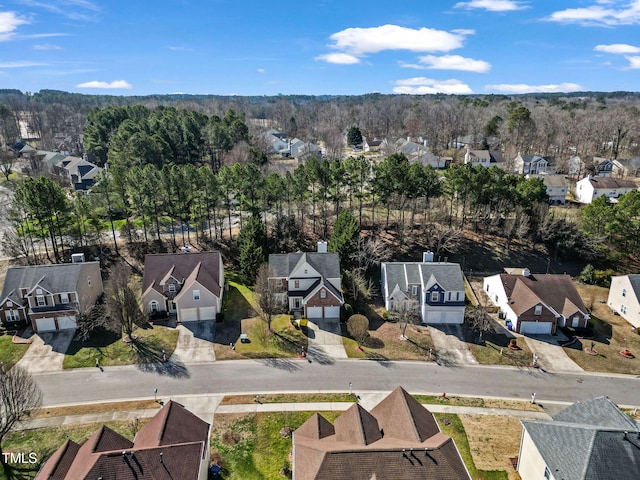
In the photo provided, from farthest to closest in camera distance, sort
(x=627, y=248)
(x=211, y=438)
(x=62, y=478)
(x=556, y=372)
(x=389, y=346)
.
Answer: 1. (x=627, y=248)
2. (x=389, y=346)
3. (x=556, y=372)
4. (x=211, y=438)
5. (x=62, y=478)

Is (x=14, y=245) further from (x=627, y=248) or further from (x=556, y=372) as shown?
(x=627, y=248)

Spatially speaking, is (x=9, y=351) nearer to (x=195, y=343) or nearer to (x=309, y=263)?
(x=195, y=343)

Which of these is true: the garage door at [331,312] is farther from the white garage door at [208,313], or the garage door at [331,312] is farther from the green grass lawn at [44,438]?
the green grass lawn at [44,438]

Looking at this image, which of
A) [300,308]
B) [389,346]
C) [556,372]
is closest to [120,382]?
[300,308]

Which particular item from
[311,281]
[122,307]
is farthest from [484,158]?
[122,307]

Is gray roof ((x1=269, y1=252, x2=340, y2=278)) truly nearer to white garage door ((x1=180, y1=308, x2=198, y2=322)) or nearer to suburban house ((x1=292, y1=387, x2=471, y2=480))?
white garage door ((x1=180, y1=308, x2=198, y2=322))

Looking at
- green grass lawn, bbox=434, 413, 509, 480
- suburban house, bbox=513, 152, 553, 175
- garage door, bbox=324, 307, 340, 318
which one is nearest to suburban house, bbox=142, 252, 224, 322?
garage door, bbox=324, 307, 340, 318

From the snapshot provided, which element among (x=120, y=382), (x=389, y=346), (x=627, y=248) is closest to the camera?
(x=120, y=382)
